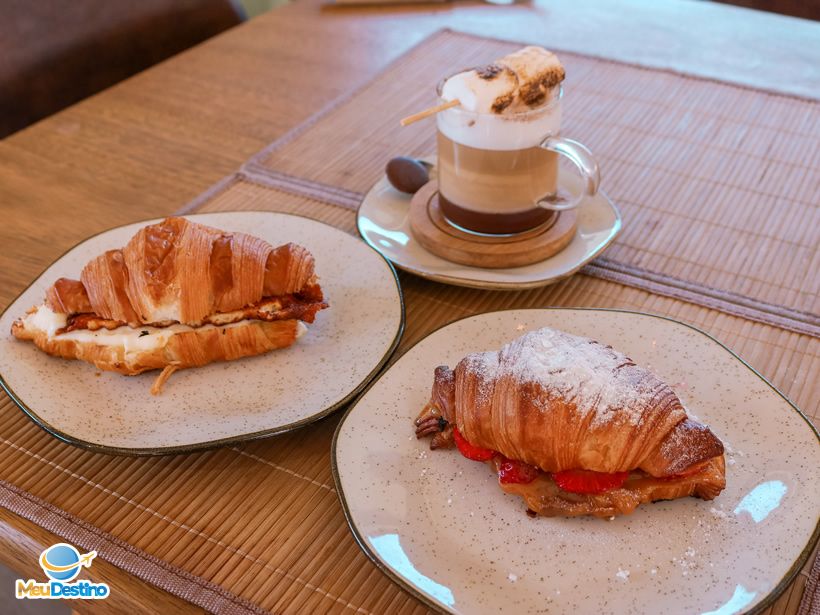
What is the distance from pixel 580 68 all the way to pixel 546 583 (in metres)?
1.18

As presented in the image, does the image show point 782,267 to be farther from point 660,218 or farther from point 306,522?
point 306,522

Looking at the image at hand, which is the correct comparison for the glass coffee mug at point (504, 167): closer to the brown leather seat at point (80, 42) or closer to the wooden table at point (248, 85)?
the wooden table at point (248, 85)

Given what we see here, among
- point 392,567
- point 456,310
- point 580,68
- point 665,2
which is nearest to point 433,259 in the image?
point 456,310

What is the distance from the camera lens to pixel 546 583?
2.17 ft

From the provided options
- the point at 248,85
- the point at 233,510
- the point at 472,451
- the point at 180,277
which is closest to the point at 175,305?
the point at 180,277

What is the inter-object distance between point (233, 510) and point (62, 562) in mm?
162

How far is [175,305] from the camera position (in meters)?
Result: 0.87

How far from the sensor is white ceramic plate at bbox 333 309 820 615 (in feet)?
2.12

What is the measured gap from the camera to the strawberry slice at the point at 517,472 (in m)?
0.72

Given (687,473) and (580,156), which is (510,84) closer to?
(580,156)

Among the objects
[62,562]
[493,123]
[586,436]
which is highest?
[493,123]

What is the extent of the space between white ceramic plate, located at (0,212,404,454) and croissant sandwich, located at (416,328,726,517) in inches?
6.8

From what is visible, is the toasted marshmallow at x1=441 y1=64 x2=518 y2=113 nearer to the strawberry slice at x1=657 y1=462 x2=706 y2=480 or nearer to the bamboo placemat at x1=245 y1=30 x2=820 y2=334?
the bamboo placemat at x1=245 y1=30 x2=820 y2=334

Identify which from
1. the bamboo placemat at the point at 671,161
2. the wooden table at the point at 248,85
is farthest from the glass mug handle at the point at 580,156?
the wooden table at the point at 248,85
